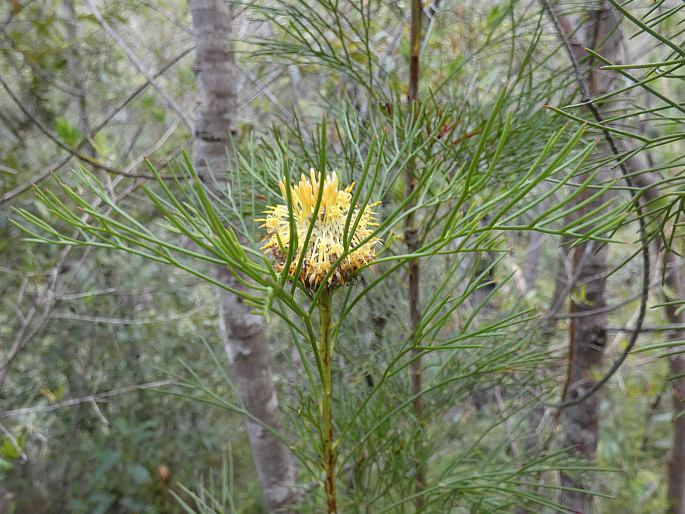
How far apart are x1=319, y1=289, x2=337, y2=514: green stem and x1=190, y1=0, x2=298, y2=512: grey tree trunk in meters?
0.44

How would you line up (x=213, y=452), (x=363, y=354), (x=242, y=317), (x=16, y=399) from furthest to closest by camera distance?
(x=213, y=452) → (x=16, y=399) → (x=242, y=317) → (x=363, y=354)

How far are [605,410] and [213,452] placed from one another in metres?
1.78

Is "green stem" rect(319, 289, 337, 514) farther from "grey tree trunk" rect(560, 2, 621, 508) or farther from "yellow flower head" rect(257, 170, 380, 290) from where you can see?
"grey tree trunk" rect(560, 2, 621, 508)

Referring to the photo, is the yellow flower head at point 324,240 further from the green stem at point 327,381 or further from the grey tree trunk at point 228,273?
the grey tree trunk at point 228,273

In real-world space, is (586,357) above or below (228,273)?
below

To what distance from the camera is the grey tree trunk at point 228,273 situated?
0.91 meters

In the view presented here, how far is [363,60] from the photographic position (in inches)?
42.8

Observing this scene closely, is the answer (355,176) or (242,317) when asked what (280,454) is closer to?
(242,317)

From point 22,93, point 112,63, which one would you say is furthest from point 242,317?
point 112,63

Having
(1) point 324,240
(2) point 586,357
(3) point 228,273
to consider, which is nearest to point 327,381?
(1) point 324,240

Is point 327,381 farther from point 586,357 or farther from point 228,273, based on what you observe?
point 586,357

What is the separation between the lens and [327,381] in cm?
42

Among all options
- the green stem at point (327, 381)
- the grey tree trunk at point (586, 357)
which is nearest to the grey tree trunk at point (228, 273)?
the green stem at point (327, 381)

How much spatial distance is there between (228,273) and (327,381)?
1.76 ft
